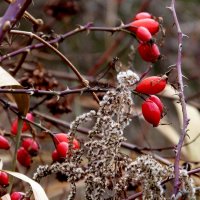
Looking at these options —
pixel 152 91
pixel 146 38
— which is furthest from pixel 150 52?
pixel 152 91

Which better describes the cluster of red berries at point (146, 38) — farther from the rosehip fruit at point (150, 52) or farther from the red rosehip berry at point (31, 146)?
the red rosehip berry at point (31, 146)

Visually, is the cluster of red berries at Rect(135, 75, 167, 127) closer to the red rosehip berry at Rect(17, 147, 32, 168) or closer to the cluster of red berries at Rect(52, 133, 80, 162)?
the cluster of red berries at Rect(52, 133, 80, 162)

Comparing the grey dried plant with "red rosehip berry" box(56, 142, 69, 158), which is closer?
the grey dried plant

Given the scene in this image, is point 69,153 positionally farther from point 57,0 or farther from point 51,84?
point 57,0

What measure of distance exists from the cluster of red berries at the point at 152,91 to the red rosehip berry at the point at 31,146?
1.20ft

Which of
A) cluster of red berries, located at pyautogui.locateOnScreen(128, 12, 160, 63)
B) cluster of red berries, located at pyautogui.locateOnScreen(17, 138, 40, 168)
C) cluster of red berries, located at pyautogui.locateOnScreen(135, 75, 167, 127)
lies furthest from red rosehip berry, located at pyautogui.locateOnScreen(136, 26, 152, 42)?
cluster of red berries, located at pyautogui.locateOnScreen(17, 138, 40, 168)

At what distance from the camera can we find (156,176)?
94 centimetres

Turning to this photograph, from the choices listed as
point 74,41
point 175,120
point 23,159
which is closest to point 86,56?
point 74,41

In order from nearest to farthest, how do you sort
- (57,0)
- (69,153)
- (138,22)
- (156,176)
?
(156,176) < (69,153) < (138,22) < (57,0)

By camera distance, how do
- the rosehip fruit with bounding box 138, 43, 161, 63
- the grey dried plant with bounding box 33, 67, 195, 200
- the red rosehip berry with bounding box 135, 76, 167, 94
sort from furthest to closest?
the rosehip fruit with bounding box 138, 43, 161, 63, the red rosehip berry with bounding box 135, 76, 167, 94, the grey dried plant with bounding box 33, 67, 195, 200

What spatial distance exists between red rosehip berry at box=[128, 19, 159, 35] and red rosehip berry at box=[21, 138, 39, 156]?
0.33 meters

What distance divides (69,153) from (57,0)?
145 centimetres

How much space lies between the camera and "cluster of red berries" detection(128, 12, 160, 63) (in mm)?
1330

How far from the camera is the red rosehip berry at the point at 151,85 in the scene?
1113 mm
